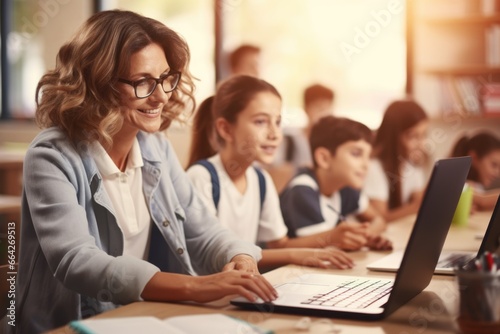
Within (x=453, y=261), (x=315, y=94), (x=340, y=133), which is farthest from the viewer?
(x=315, y=94)

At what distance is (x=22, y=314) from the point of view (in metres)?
1.62

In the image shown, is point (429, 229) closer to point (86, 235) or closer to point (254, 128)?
point (86, 235)

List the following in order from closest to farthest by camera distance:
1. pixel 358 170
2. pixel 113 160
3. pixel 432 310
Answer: pixel 432 310 < pixel 113 160 < pixel 358 170

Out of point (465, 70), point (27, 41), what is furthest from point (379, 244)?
point (27, 41)

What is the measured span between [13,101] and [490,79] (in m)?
3.82

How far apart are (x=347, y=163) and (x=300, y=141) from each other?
2.38m

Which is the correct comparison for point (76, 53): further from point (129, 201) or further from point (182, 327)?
point (182, 327)

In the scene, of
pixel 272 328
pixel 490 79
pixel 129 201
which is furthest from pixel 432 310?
pixel 490 79

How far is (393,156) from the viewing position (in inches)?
140

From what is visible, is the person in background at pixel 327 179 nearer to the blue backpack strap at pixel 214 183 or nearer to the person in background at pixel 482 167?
the blue backpack strap at pixel 214 183

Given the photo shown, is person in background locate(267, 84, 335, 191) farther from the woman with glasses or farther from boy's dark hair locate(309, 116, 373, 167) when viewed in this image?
the woman with glasses

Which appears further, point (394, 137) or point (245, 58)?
point (245, 58)

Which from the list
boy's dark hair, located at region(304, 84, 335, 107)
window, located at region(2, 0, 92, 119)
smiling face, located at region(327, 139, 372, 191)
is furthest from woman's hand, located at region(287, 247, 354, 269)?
window, located at region(2, 0, 92, 119)

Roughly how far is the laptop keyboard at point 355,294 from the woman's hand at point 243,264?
0.22m
